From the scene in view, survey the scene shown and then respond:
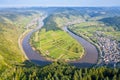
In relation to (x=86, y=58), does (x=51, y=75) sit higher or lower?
higher

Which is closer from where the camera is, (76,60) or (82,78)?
(82,78)

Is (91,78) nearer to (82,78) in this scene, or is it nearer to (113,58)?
(82,78)

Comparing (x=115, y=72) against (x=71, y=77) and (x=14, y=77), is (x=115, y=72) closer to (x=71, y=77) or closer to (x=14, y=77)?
(x=71, y=77)

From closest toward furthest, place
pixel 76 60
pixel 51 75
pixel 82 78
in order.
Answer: pixel 82 78, pixel 51 75, pixel 76 60

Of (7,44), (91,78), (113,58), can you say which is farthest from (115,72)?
(7,44)

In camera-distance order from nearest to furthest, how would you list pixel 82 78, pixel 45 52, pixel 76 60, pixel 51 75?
pixel 82 78 < pixel 51 75 < pixel 76 60 < pixel 45 52

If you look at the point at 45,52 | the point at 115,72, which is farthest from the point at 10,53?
the point at 115,72

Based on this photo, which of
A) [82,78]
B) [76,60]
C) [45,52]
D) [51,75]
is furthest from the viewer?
[45,52]

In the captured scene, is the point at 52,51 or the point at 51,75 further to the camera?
the point at 52,51

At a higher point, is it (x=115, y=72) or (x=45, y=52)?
(x=115, y=72)
